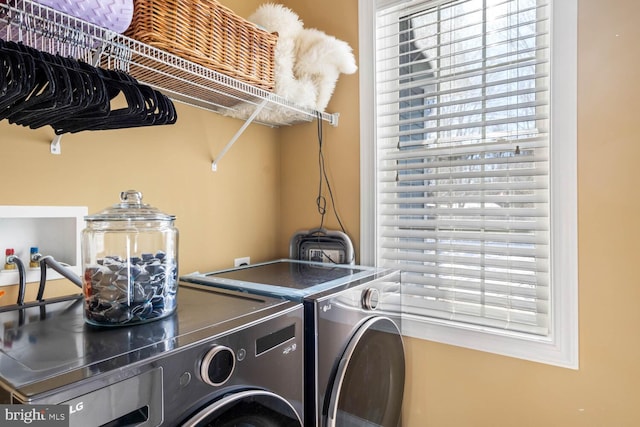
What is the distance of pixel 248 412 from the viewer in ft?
2.60

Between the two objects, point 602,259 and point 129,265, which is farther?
point 602,259

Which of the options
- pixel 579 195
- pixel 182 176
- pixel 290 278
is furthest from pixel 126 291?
pixel 579 195

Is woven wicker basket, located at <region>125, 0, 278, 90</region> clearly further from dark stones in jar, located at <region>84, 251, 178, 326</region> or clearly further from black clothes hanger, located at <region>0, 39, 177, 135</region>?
dark stones in jar, located at <region>84, 251, 178, 326</region>

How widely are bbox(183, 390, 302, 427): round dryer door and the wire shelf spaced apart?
33.8 inches

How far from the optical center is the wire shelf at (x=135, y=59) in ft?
2.61

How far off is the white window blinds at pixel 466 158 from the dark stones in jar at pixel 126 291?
1023 mm

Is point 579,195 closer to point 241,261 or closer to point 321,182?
point 321,182

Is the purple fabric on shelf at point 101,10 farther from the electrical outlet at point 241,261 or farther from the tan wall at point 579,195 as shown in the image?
the electrical outlet at point 241,261

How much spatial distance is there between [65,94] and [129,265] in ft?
1.28

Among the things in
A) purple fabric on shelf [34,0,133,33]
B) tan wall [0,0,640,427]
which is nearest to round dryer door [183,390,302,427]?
tan wall [0,0,640,427]

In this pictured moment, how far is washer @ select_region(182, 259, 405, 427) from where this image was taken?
101cm

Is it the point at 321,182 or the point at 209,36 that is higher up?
the point at 209,36

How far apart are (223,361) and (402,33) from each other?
1.50m

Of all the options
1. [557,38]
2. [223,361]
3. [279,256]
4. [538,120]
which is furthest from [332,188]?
[223,361]
